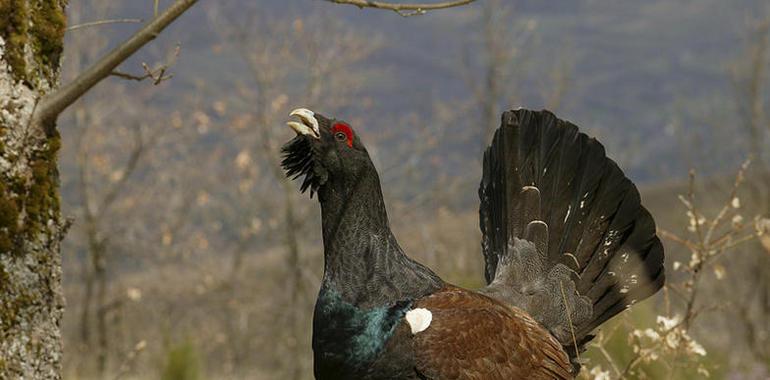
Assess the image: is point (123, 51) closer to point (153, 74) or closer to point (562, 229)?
point (153, 74)

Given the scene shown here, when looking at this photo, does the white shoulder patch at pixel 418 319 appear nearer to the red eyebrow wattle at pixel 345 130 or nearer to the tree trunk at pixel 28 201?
the red eyebrow wattle at pixel 345 130

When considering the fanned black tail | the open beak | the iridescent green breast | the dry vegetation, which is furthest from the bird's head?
the dry vegetation

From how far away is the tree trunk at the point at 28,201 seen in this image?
2906 mm

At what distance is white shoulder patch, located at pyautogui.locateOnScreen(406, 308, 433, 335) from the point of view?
3.26 metres

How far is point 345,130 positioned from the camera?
3.36 meters

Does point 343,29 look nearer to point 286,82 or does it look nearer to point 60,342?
point 286,82

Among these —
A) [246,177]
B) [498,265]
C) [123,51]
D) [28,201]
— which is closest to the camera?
[123,51]

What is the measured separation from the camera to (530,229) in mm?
4449

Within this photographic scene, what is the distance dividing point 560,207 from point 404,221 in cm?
1872

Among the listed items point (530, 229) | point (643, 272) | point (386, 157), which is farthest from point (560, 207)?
point (386, 157)

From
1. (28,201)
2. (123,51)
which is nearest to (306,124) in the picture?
(123,51)

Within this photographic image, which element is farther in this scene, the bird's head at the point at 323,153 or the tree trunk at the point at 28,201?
the bird's head at the point at 323,153

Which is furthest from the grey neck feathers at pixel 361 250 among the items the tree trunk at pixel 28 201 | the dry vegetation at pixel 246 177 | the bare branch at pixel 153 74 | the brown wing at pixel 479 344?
the dry vegetation at pixel 246 177

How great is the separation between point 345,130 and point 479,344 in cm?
106
